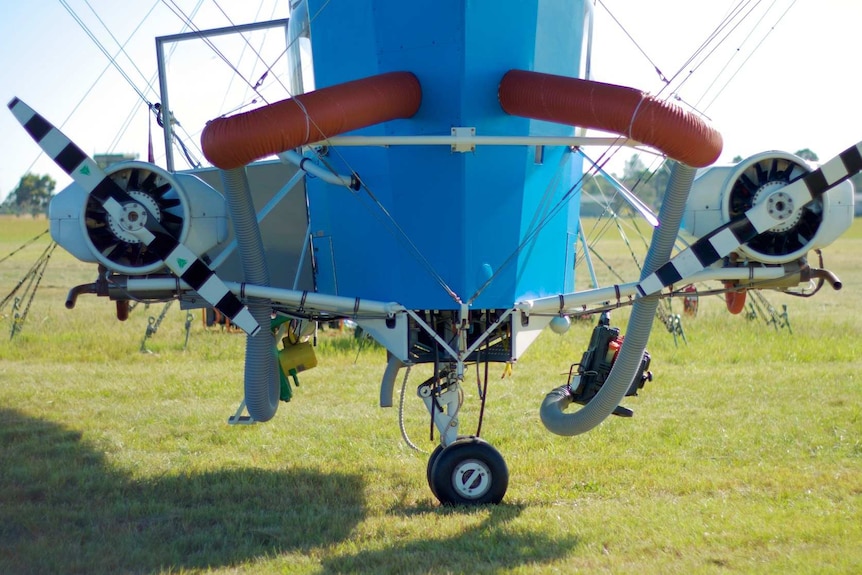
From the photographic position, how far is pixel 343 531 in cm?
654

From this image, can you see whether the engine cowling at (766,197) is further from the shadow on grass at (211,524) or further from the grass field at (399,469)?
the shadow on grass at (211,524)

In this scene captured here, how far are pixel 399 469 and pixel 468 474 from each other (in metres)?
1.62

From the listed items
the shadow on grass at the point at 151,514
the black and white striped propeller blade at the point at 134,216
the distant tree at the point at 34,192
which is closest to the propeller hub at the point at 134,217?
the black and white striped propeller blade at the point at 134,216

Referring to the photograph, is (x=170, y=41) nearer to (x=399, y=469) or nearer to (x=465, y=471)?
(x=399, y=469)

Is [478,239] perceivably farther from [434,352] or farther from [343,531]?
[343,531]

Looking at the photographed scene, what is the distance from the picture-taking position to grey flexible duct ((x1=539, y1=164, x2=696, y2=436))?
650 centimetres

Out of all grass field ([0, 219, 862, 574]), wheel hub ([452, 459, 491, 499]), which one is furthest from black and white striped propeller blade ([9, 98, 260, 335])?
wheel hub ([452, 459, 491, 499])

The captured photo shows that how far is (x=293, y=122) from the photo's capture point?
602cm

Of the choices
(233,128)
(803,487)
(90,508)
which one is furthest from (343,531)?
(803,487)

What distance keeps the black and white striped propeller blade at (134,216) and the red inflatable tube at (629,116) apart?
230cm

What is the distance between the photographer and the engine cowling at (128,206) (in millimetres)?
6793

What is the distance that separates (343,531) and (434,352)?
140cm

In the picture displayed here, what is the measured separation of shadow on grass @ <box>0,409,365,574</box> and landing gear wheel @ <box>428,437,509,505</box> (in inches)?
23.5

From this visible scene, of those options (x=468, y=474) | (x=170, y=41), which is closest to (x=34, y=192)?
(x=170, y=41)
